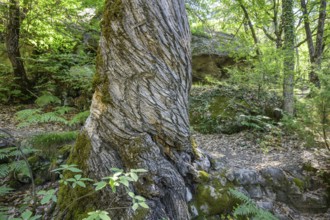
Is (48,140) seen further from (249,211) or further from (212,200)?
(249,211)

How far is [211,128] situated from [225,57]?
17.4ft

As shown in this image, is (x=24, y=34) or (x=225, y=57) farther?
(x=225, y=57)

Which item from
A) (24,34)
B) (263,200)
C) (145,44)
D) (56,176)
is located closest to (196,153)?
(263,200)

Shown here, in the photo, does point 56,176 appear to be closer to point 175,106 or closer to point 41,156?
point 41,156

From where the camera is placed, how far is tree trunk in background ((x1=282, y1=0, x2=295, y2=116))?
20.6 ft

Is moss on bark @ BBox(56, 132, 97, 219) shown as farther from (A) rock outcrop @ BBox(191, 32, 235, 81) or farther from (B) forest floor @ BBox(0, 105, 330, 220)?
(A) rock outcrop @ BBox(191, 32, 235, 81)

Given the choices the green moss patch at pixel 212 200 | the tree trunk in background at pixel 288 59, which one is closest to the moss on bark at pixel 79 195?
the green moss patch at pixel 212 200

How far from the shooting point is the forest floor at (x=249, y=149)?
446 cm

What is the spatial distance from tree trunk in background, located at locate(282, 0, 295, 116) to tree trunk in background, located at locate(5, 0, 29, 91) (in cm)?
788

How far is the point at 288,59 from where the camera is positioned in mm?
6219

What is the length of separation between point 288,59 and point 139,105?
230 inches

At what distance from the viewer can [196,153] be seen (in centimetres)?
307

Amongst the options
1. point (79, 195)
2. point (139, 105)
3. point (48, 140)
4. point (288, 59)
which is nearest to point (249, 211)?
point (139, 105)

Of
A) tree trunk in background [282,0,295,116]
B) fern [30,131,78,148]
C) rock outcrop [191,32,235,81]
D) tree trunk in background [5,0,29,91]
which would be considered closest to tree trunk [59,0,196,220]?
fern [30,131,78,148]
